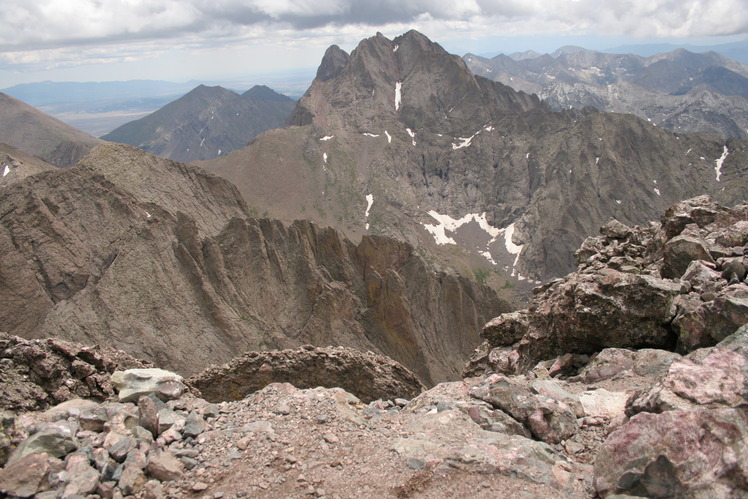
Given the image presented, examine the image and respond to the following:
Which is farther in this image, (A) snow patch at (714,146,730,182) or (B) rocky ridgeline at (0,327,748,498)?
(A) snow patch at (714,146,730,182)

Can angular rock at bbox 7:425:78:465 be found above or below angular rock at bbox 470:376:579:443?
above

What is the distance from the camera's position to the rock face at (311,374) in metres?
19.6

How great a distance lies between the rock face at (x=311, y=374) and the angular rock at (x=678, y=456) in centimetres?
1325

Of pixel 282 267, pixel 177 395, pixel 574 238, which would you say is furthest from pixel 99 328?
pixel 574 238

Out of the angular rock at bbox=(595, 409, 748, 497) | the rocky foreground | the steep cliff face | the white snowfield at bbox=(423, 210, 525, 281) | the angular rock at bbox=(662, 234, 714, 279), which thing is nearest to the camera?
the angular rock at bbox=(595, 409, 748, 497)

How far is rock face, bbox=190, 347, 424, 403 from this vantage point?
19.6m

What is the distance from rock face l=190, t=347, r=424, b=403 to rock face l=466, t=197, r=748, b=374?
147 inches

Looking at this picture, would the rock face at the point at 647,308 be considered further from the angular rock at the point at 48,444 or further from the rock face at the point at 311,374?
the angular rock at the point at 48,444

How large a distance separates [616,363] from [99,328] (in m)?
50.6

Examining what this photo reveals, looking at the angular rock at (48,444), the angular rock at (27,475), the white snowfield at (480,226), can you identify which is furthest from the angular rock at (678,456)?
the white snowfield at (480,226)

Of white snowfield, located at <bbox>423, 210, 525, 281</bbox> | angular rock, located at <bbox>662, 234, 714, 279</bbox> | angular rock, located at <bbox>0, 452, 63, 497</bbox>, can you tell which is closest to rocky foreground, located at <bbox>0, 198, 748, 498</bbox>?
angular rock, located at <bbox>0, 452, 63, 497</bbox>

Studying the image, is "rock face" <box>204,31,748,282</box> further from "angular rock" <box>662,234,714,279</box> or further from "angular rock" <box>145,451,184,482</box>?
"angular rock" <box>145,451,184,482</box>

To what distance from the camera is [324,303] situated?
200 ft

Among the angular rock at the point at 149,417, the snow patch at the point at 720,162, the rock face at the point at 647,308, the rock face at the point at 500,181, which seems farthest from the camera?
the snow patch at the point at 720,162
